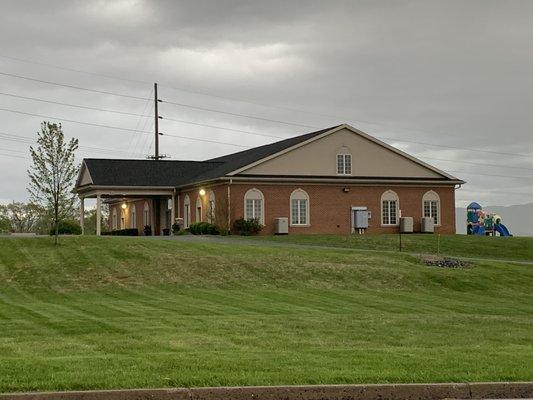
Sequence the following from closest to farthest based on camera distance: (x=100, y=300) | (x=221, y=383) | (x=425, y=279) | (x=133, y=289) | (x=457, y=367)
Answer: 1. (x=221, y=383)
2. (x=457, y=367)
3. (x=100, y=300)
4. (x=133, y=289)
5. (x=425, y=279)

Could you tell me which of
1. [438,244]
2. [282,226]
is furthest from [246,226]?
[438,244]

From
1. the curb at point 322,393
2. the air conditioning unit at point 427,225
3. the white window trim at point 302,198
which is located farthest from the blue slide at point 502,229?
the curb at point 322,393

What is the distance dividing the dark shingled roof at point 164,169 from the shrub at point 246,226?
353 centimetres

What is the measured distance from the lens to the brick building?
46406 mm

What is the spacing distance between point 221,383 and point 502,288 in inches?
779

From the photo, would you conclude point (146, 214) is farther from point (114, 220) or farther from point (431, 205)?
point (431, 205)

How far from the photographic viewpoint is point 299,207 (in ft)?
156

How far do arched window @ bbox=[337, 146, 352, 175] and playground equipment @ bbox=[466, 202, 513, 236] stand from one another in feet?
56.6

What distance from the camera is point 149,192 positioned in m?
50.9

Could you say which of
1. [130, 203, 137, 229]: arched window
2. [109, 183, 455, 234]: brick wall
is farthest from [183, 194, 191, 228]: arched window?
[130, 203, 137, 229]: arched window

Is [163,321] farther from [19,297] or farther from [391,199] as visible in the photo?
[391,199]

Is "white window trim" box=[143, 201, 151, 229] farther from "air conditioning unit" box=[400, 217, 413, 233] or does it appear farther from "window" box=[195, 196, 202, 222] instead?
"air conditioning unit" box=[400, 217, 413, 233]

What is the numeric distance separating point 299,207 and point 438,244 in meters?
12.2

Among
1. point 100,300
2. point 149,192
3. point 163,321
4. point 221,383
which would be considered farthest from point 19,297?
point 149,192
